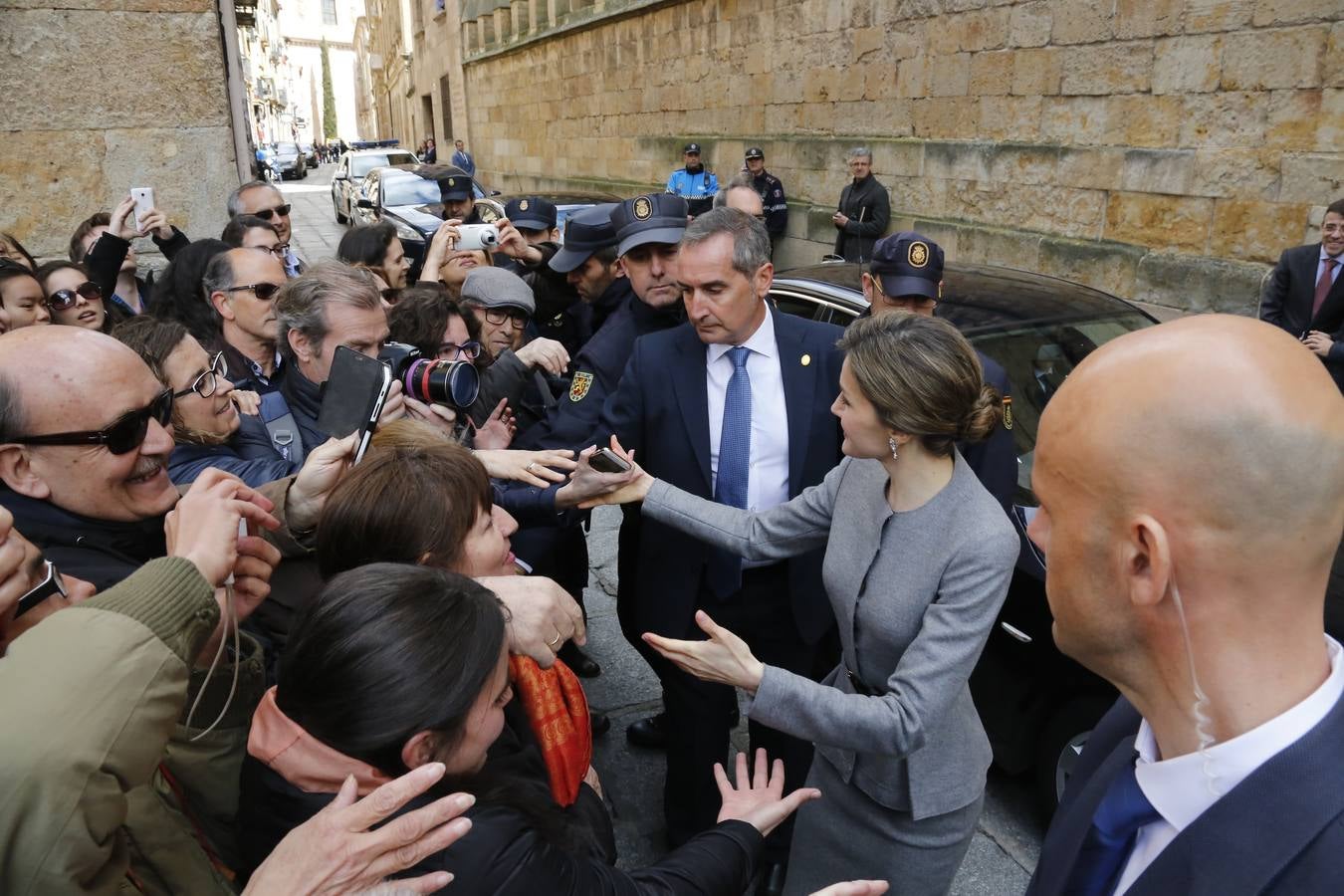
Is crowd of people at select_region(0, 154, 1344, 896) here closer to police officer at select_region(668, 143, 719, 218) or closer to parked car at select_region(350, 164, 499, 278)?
police officer at select_region(668, 143, 719, 218)

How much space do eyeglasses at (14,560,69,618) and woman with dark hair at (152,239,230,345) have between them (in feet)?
7.72

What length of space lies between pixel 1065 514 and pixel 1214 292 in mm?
6913

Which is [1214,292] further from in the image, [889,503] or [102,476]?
[102,476]

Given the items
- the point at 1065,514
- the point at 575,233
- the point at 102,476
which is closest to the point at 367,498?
the point at 102,476

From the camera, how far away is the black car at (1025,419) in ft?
9.25

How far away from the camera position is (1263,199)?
6.49m

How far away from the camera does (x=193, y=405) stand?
2484mm

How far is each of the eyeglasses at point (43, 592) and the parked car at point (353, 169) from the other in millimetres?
19016

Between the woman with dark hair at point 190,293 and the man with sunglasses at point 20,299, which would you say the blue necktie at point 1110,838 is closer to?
the woman with dark hair at point 190,293

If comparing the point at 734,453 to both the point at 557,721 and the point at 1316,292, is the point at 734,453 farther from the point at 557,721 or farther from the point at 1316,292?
the point at 1316,292

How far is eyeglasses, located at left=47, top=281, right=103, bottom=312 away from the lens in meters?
3.55

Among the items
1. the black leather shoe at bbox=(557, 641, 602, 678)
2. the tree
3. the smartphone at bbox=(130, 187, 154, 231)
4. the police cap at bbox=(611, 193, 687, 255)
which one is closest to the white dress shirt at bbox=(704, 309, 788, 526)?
the police cap at bbox=(611, 193, 687, 255)

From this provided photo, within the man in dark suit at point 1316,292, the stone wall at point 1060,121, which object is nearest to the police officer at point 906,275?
the man in dark suit at point 1316,292

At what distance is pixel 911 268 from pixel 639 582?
1683mm
